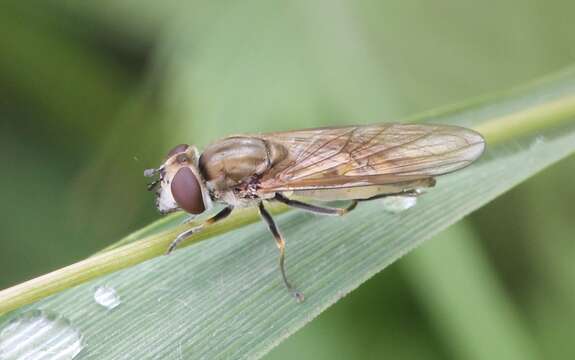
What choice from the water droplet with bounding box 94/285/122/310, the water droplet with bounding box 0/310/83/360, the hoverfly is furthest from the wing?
the water droplet with bounding box 0/310/83/360

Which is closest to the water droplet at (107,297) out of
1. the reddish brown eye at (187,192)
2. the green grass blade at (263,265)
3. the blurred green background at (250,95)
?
the green grass blade at (263,265)

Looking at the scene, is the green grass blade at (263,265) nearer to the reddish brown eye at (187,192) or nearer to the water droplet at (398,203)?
the water droplet at (398,203)

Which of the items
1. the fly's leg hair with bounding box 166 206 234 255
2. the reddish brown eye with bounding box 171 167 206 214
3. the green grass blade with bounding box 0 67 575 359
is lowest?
the green grass blade with bounding box 0 67 575 359

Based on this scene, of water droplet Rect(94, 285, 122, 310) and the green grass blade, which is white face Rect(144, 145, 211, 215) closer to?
the green grass blade

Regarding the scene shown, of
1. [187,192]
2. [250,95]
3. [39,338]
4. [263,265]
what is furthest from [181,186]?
[250,95]

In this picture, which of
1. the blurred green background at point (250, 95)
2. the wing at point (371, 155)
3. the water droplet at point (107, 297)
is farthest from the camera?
the blurred green background at point (250, 95)

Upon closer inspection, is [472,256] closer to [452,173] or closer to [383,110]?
[452,173]
